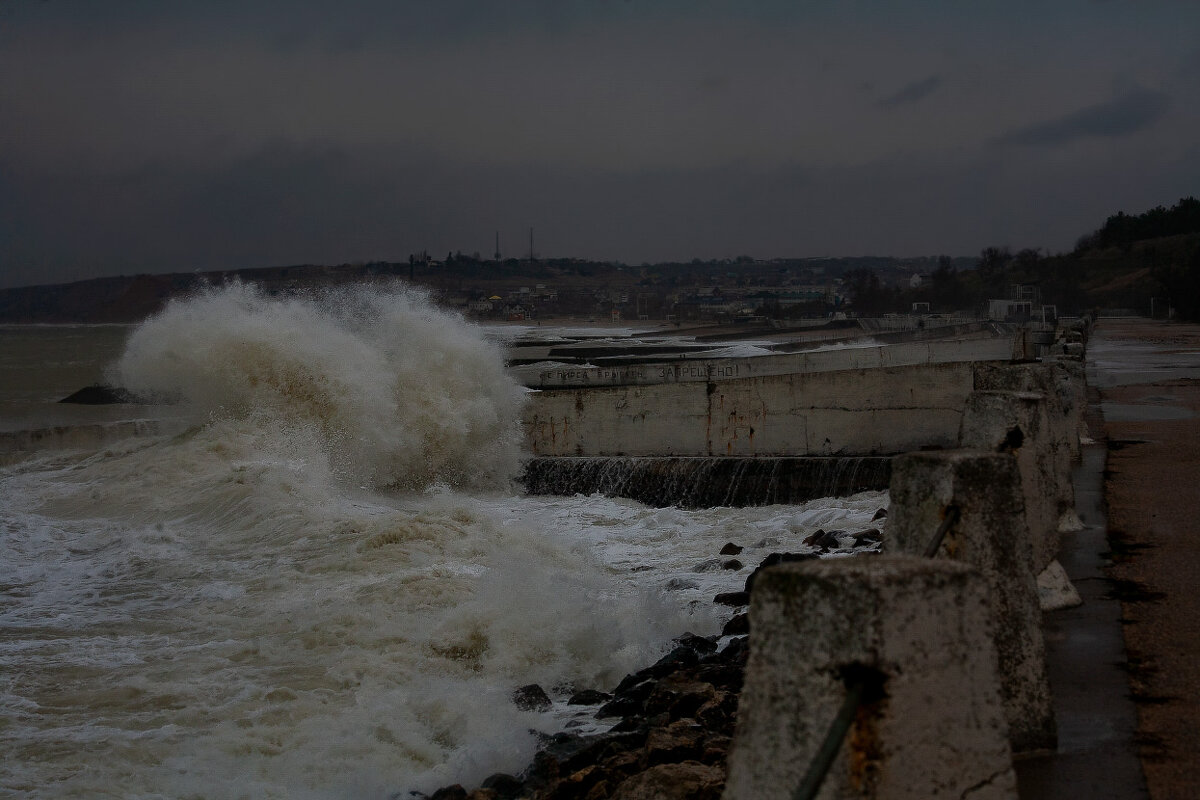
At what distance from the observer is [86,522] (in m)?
13.9

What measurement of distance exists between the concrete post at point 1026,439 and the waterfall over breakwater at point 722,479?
779 cm

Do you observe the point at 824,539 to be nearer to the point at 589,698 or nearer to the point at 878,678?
the point at 589,698

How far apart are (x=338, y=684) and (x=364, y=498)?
8.34 m

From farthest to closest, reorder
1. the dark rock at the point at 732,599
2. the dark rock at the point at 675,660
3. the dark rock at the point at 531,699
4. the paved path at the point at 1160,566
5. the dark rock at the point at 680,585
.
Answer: the dark rock at the point at 680,585, the dark rock at the point at 732,599, the dark rock at the point at 675,660, the dark rock at the point at 531,699, the paved path at the point at 1160,566

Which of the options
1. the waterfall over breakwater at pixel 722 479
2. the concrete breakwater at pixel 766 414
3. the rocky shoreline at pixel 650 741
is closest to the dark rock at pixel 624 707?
the rocky shoreline at pixel 650 741

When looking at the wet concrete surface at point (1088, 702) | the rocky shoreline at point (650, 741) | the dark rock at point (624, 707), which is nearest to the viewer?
the wet concrete surface at point (1088, 702)

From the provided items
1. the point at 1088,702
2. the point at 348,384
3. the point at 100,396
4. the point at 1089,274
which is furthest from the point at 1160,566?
the point at 1089,274

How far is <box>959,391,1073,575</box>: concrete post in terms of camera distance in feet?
16.2

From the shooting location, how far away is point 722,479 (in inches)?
579

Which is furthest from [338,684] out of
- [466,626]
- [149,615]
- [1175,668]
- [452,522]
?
[1175,668]

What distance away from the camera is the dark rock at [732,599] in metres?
8.76

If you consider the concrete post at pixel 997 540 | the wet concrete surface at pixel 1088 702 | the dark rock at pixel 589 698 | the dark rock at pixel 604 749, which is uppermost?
the concrete post at pixel 997 540

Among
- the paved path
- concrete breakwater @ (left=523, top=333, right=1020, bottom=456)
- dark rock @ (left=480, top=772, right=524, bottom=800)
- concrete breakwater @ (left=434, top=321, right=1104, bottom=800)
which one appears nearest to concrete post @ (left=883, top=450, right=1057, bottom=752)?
the paved path

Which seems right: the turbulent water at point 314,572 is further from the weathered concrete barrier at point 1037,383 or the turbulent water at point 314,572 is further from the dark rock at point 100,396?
the dark rock at point 100,396
